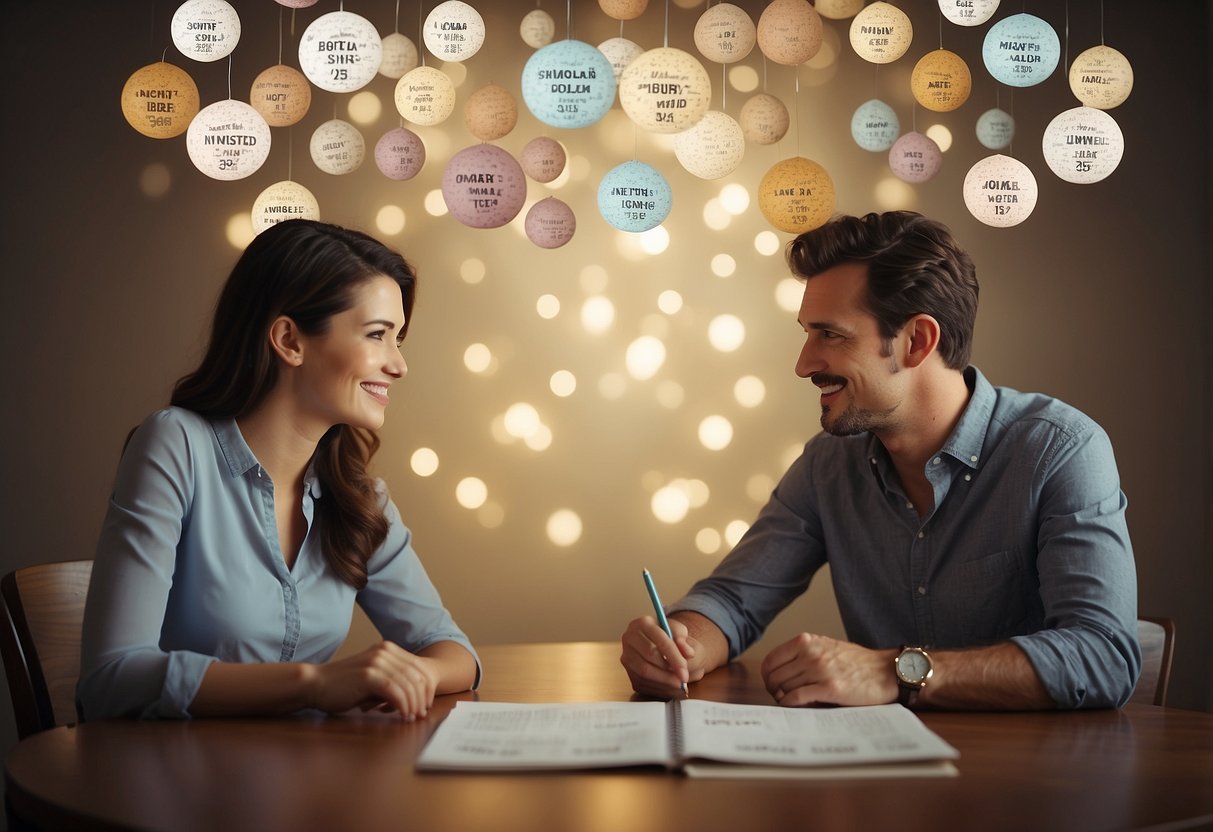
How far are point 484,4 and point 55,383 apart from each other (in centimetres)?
160

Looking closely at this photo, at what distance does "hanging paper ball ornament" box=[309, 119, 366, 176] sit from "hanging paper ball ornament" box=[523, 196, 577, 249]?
1.44 feet

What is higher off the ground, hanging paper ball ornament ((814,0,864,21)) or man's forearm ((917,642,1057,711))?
hanging paper ball ornament ((814,0,864,21))

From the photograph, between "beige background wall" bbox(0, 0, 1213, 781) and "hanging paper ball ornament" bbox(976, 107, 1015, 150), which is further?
"beige background wall" bbox(0, 0, 1213, 781)

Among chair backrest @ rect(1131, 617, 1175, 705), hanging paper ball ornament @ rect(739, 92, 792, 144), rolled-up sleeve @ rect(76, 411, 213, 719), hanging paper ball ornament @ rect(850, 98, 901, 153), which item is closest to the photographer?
rolled-up sleeve @ rect(76, 411, 213, 719)

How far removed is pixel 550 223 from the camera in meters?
2.78

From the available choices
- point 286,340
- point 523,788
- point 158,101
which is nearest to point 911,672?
point 523,788

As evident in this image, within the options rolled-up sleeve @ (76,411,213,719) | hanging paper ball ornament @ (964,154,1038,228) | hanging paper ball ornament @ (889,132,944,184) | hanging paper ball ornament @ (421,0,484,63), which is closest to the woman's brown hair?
rolled-up sleeve @ (76,411,213,719)

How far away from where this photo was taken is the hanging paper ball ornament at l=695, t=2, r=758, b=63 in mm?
2457

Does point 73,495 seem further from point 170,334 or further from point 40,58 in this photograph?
point 40,58

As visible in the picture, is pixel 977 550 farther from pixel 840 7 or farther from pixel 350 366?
pixel 840 7

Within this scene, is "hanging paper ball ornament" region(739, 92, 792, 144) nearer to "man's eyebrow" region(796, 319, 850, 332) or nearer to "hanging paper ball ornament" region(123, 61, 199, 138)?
"man's eyebrow" region(796, 319, 850, 332)

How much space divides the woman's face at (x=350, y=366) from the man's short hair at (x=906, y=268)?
783mm

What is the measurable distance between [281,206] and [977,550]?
1748 mm

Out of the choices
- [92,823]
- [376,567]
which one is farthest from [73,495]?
[92,823]
